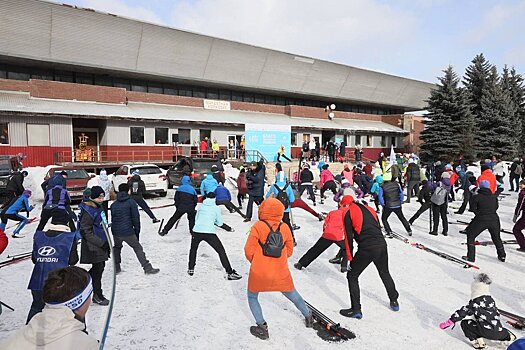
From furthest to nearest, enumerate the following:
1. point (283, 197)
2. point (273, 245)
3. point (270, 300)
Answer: point (283, 197), point (270, 300), point (273, 245)

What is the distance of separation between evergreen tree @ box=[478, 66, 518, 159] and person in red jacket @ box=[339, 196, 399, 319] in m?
30.9

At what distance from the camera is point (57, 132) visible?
66.6 ft

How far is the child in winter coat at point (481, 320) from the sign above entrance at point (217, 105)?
26.5 metres

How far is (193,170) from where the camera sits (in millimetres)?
16062

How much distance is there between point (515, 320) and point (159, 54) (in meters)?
25.1

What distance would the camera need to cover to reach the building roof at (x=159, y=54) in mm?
20234

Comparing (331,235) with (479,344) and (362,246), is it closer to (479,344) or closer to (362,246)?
(362,246)

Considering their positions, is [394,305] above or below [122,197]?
below

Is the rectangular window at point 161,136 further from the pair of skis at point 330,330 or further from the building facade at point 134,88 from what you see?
the pair of skis at point 330,330

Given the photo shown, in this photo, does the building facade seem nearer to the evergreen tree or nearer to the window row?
the window row

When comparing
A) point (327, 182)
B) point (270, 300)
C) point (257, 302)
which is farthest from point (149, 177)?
point (257, 302)

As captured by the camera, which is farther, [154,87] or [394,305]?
[154,87]

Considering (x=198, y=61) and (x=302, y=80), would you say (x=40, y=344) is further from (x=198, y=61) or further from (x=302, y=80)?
(x=302, y=80)

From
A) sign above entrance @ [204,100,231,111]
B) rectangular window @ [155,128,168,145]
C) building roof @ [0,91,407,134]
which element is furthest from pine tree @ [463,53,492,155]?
rectangular window @ [155,128,168,145]
